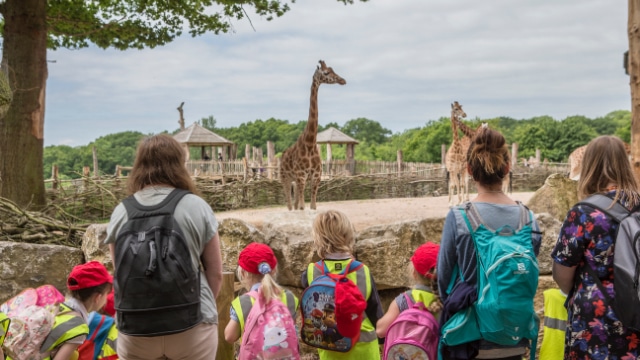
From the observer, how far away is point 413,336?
2547 millimetres

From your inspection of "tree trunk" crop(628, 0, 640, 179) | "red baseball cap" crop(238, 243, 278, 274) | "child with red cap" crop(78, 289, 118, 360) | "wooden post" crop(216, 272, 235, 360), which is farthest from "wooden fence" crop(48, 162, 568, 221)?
"tree trunk" crop(628, 0, 640, 179)

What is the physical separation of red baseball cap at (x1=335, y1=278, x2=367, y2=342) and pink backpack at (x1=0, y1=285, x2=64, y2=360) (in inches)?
51.0

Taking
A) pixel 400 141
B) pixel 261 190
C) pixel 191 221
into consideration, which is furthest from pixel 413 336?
pixel 400 141

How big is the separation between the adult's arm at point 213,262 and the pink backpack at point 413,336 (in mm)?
845

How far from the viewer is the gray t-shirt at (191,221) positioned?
2201 millimetres

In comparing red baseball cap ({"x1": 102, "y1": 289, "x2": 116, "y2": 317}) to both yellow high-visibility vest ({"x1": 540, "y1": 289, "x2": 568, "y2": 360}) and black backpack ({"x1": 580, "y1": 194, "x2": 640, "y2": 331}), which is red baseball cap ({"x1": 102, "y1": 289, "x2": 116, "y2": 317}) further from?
black backpack ({"x1": 580, "y1": 194, "x2": 640, "y2": 331})

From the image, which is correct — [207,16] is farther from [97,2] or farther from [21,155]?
[21,155]

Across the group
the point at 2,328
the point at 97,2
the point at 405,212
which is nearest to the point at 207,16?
the point at 97,2

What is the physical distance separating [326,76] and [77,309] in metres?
5.73

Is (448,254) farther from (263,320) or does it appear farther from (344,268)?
(263,320)

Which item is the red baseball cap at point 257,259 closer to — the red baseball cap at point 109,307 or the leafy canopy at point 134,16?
the red baseball cap at point 109,307

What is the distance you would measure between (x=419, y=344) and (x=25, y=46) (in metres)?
7.60

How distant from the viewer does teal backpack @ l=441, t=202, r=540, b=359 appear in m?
2.21

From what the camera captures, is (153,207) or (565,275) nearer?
(153,207)
